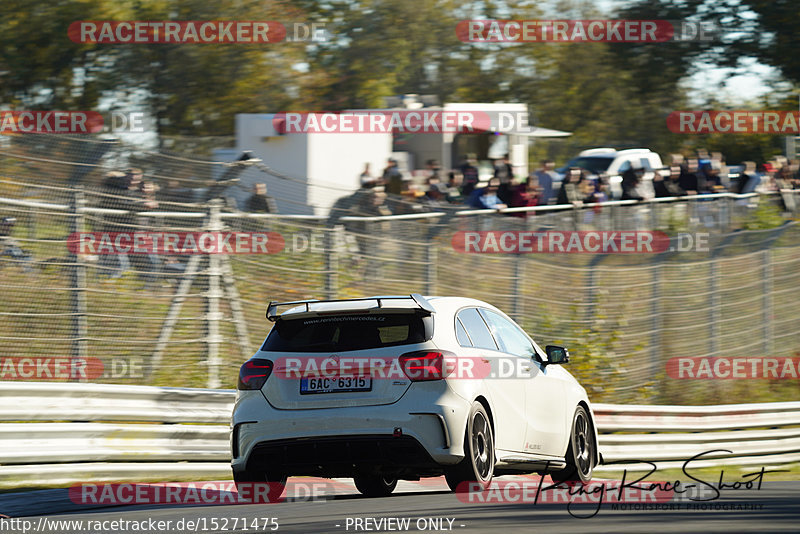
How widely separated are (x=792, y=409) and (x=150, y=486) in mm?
8711

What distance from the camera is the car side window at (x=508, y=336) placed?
10.4 meters

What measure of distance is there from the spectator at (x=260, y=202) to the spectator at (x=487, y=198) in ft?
12.9

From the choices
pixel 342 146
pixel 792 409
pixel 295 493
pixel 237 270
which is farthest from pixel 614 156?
pixel 295 493

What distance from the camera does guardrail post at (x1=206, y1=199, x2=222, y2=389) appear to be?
578 inches

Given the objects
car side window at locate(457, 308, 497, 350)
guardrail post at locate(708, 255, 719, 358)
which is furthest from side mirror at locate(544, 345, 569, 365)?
guardrail post at locate(708, 255, 719, 358)

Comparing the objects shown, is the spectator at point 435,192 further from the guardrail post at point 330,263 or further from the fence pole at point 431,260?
the guardrail post at point 330,263

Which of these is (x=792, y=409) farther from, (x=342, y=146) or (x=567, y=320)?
(x=342, y=146)

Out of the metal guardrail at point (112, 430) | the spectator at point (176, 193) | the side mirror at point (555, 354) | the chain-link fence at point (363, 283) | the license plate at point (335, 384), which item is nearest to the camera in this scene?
the license plate at point (335, 384)

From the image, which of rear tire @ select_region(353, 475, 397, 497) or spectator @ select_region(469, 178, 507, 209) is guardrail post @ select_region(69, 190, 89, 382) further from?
spectator @ select_region(469, 178, 507, 209)

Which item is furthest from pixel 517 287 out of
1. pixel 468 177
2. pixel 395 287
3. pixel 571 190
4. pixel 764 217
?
pixel 764 217

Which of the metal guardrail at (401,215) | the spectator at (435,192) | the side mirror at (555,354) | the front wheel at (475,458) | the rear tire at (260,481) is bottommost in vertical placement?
the rear tire at (260,481)

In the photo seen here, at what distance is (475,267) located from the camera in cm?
1748

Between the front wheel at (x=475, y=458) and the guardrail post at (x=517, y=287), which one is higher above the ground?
the guardrail post at (x=517, y=287)

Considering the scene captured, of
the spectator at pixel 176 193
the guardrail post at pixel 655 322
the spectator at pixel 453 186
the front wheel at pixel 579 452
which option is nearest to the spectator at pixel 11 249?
the spectator at pixel 176 193
